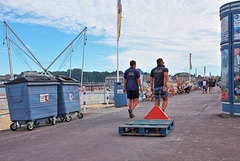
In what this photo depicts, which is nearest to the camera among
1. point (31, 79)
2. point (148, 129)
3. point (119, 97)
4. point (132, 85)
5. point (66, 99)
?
point (148, 129)

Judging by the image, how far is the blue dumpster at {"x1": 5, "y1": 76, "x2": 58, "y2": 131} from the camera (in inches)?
307

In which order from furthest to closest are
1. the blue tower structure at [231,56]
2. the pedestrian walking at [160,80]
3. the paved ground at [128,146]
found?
the blue tower structure at [231,56]
the pedestrian walking at [160,80]
the paved ground at [128,146]

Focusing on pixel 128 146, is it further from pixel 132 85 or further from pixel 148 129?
pixel 132 85

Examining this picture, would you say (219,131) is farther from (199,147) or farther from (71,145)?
(71,145)

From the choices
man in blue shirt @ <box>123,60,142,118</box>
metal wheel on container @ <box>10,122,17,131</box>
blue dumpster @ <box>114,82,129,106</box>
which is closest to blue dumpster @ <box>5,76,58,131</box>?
metal wheel on container @ <box>10,122,17,131</box>

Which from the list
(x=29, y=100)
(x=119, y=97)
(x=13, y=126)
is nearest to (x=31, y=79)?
(x=29, y=100)

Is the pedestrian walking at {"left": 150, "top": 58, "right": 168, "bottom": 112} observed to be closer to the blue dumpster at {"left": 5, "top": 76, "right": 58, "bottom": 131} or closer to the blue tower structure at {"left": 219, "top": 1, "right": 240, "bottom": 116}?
the blue tower structure at {"left": 219, "top": 1, "right": 240, "bottom": 116}

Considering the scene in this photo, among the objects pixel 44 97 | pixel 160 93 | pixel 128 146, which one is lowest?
pixel 128 146

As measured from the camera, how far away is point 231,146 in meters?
4.80

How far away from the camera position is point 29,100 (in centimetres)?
778

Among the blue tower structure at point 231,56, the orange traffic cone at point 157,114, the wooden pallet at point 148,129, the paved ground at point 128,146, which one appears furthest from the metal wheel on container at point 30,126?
the blue tower structure at point 231,56

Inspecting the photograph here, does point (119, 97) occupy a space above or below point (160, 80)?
below

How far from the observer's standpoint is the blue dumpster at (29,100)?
779 centimetres

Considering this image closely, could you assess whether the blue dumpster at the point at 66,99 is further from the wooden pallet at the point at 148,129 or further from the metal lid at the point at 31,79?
the wooden pallet at the point at 148,129
